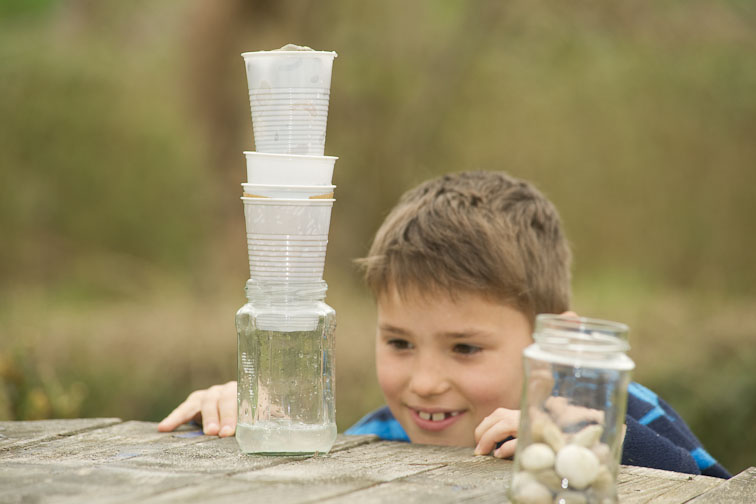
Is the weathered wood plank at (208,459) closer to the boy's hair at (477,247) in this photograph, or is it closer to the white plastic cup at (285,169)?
the white plastic cup at (285,169)

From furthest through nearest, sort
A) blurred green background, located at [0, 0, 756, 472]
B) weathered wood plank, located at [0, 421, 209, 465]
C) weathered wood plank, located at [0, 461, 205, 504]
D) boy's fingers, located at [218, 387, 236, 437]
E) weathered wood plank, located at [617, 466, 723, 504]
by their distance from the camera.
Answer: blurred green background, located at [0, 0, 756, 472], boy's fingers, located at [218, 387, 236, 437], weathered wood plank, located at [0, 421, 209, 465], weathered wood plank, located at [617, 466, 723, 504], weathered wood plank, located at [0, 461, 205, 504]

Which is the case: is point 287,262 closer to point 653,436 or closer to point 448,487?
point 448,487

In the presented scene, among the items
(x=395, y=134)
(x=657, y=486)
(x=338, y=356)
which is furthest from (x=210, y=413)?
(x=395, y=134)

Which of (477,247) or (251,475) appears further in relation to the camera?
(477,247)

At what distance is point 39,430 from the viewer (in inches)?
71.2

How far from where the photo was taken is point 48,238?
802 centimetres

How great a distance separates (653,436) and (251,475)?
914 mm

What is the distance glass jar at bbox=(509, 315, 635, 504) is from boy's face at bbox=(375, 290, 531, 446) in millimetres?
937

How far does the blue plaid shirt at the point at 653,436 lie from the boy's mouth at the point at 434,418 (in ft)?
0.29

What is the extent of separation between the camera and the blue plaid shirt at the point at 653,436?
1913 mm

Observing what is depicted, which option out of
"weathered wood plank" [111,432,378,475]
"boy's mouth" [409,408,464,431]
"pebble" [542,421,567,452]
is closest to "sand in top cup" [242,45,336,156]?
"weathered wood plank" [111,432,378,475]

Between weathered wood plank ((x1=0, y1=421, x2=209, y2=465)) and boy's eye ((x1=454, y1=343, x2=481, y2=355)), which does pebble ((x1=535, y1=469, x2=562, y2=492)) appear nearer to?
weathered wood plank ((x1=0, y1=421, x2=209, y2=465))

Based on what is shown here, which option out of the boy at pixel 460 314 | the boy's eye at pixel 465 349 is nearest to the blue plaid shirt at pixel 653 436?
the boy at pixel 460 314

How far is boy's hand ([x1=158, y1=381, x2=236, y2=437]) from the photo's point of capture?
6.15 feet
